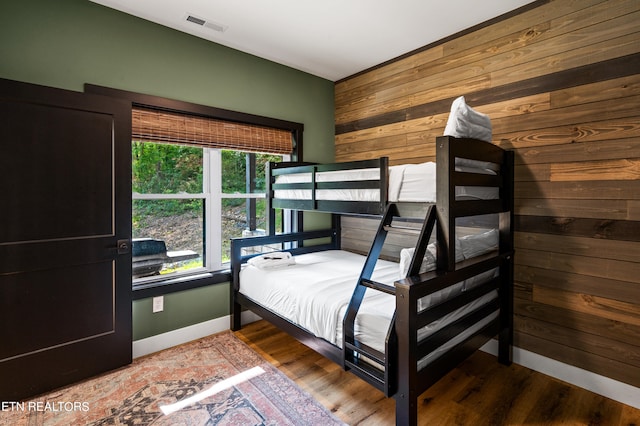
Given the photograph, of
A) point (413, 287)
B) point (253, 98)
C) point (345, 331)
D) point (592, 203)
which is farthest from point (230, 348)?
point (592, 203)

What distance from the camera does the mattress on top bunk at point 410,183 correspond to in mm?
1917

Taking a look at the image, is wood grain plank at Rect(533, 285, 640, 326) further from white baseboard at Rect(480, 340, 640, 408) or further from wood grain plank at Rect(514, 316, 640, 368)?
white baseboard at Rect(480, 340, 640, 408)

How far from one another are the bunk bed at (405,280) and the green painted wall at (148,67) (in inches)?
27.0

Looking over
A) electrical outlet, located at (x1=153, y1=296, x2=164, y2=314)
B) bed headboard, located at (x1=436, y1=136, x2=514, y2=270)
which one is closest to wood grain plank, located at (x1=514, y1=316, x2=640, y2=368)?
bed headboard, located at (x1=436, y1=136, x2=514, y2=270)

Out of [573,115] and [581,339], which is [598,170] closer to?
[573,115]

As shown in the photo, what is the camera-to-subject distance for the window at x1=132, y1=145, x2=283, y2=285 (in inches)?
105

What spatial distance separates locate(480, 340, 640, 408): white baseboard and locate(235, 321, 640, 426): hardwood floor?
40mm

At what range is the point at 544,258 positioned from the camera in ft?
7.45

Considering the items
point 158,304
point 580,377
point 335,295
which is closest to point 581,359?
point 580,377

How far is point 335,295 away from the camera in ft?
6.81

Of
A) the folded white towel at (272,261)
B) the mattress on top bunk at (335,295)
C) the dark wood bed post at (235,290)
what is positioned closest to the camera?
the mattress on top bunk at (335,295)

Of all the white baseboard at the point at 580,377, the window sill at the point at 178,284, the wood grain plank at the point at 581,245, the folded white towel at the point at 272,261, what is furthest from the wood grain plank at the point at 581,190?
the window sill at the point at 178,284

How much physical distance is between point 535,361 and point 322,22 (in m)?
2.99

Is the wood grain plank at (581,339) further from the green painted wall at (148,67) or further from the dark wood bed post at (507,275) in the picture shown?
the green painted wall at (148,67)
